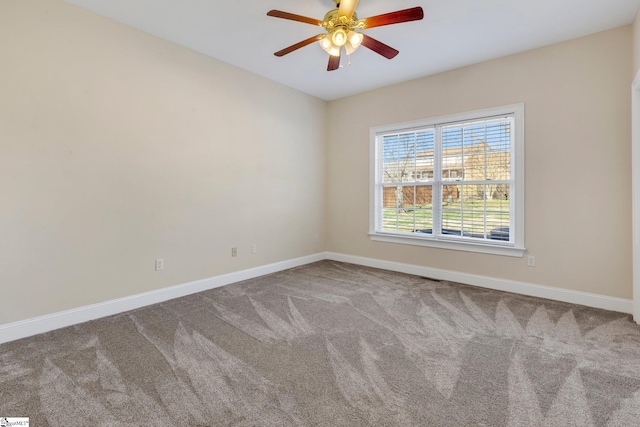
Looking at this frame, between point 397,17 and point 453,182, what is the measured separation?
2.53 meters

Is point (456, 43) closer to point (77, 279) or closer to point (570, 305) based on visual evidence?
point (570, 305)

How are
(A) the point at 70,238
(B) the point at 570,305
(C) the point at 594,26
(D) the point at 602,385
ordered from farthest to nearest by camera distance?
(B) the point at 570,305
(C) the point at 594,26
(A) the point at 70,238
(D) the point at 602,385

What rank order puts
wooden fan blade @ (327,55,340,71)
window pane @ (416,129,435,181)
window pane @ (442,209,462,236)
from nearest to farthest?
wooden fan blade @ (327,55,340,71) → window pane @ (442,209,462,236) → window pane @ (416,129,435,181)

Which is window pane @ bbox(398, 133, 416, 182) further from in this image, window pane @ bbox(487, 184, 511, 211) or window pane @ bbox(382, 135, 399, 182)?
window pane @ bbox(487, 184, 511, 211)

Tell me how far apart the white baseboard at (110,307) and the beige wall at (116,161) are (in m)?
0.07

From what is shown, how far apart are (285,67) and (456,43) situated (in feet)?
6.81

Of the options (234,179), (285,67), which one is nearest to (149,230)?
(234,179)

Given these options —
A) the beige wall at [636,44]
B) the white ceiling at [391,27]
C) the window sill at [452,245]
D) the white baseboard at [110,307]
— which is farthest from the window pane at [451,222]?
the white baseboard at [110,307]

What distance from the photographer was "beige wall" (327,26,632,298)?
3062mm

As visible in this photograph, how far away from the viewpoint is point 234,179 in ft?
13.4

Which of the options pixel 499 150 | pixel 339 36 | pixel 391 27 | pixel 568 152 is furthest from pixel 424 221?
pixel 339 36

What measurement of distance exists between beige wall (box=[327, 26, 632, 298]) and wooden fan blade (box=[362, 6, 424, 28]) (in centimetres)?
212

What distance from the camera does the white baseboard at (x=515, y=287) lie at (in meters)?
3.11

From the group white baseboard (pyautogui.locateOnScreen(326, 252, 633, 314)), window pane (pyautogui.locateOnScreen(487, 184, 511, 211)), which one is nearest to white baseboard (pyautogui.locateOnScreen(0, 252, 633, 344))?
white baseboard (pyautogui.locateOnScreen(326, 252, 633, 314))
